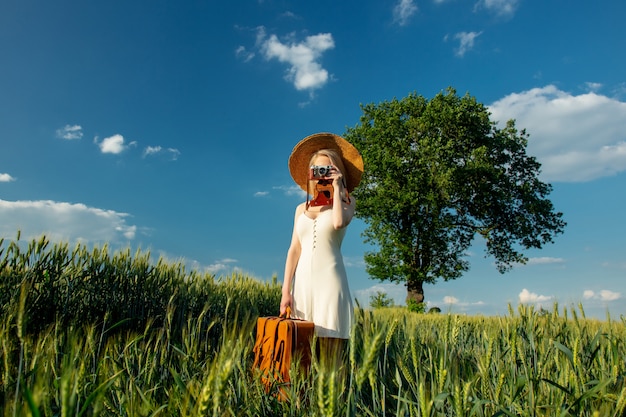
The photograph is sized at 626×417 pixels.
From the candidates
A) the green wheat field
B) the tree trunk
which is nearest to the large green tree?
the tree trunk

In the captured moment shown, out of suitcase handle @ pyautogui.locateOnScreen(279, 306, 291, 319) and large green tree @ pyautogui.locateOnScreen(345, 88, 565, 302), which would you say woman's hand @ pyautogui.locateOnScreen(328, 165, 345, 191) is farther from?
large green tree @ pyautogui.locateOnScreen(345, 88, 565, 302)

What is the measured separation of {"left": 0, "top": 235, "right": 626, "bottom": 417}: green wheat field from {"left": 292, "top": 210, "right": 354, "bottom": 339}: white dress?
33cm

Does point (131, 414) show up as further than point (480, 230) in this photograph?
No

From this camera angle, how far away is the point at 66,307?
4.97 meters

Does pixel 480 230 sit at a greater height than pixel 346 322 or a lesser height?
greater

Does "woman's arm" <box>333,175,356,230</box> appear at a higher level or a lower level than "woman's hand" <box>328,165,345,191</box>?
lower

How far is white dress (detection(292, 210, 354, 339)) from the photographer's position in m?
3.62

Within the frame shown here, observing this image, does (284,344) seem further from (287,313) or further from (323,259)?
(323,259)

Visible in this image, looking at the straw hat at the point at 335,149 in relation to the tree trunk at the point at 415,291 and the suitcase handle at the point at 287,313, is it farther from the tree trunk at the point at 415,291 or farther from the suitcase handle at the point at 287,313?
the tree trunk at the point at 415,291

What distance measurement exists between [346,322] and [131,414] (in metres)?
2.36

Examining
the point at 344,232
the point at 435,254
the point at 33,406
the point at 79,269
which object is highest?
→ the point at 435,254

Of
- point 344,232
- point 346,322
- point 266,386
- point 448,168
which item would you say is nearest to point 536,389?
point 266,386

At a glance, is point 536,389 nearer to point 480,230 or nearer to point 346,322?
point 346,322

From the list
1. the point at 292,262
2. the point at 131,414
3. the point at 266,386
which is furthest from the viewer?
the point at 292,262
